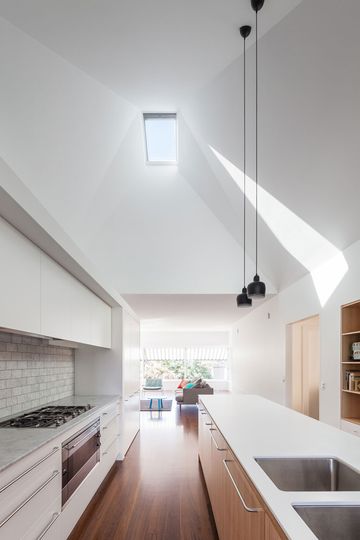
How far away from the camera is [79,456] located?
10.9 feet

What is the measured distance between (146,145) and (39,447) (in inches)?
206

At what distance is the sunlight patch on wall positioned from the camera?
505 centimetres

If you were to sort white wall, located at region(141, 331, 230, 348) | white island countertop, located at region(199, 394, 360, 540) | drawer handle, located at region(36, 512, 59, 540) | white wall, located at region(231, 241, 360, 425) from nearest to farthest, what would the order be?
1. white island countertop, located at region(199, 394, 360, 540)
2. drawer handle, located at region(36, 512, 59, 540)
3. white wall, located at region(231, 241, 360, 425)
4. white wall, located at region(141, 331, 230, 348)

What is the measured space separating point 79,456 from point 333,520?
7.67 ft

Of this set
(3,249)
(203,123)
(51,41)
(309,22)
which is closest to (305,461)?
(3,249)

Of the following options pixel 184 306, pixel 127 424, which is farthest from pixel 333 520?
pixel 184 306

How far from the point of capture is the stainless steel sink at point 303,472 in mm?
2092

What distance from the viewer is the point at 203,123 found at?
5.25m

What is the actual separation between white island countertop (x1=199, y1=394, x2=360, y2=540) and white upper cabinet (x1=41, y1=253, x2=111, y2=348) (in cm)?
140

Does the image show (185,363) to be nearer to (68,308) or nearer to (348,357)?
(348,357)

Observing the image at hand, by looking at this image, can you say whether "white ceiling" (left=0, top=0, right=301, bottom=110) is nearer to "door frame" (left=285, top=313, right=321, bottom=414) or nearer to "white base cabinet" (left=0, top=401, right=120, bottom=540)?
"white base cabinet" (left=0, top=401, right=120, bottom=540)

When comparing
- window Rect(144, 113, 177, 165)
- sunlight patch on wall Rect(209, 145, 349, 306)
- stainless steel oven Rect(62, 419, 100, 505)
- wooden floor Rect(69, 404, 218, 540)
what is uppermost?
window Rect(144, 113, 177, 165)

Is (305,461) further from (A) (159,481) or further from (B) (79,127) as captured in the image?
(B) (79,127)

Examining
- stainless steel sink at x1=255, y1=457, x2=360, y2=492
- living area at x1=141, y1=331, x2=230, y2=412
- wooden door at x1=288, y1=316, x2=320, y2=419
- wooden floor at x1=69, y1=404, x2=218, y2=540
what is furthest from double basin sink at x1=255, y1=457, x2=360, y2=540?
living area at x1=141, y1=331, x2=230, y2=412
